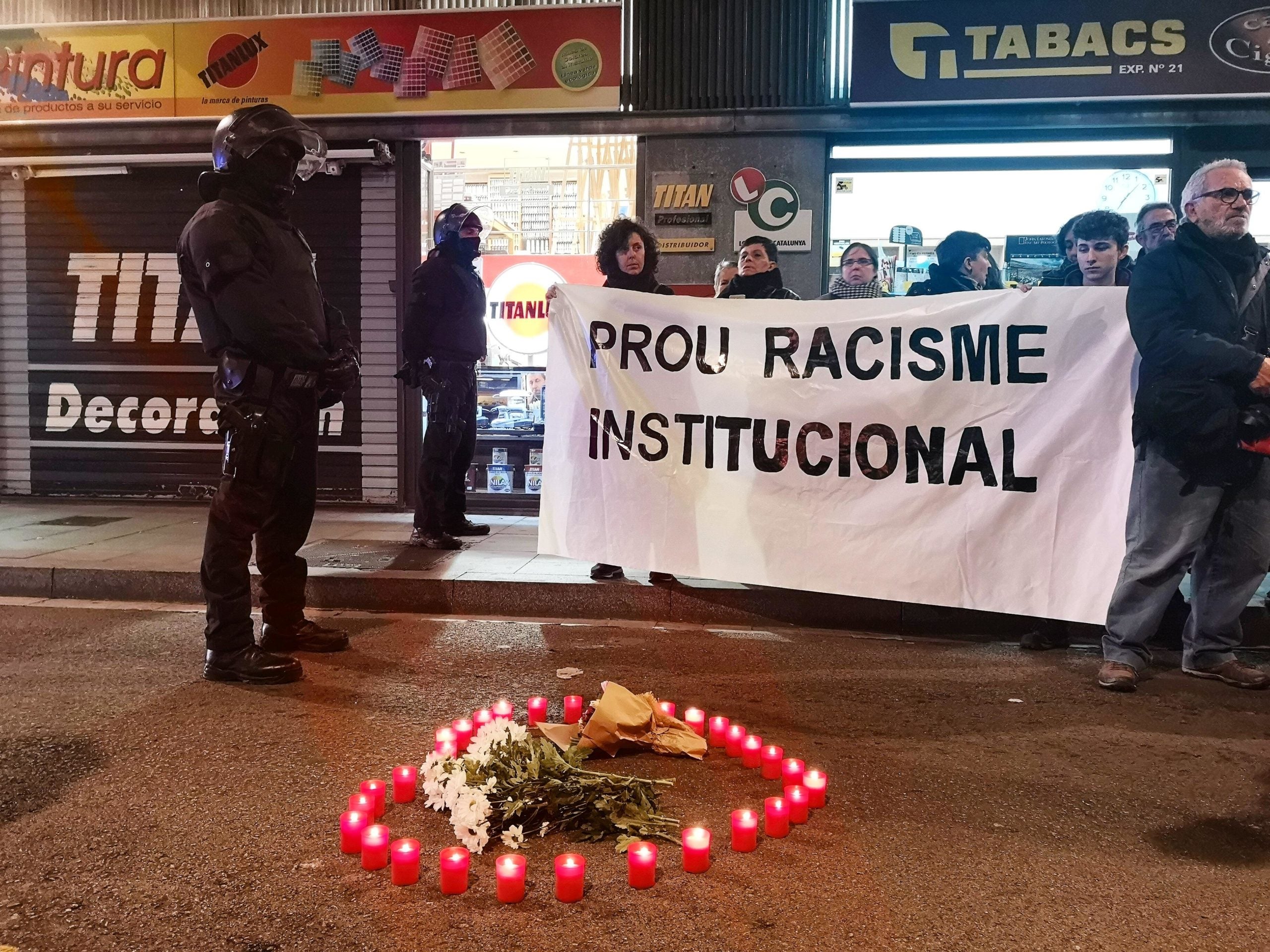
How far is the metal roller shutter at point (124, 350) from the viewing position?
33.3 ft

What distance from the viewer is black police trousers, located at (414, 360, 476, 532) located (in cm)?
763

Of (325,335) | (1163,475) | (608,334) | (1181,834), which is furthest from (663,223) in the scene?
(1181,834)

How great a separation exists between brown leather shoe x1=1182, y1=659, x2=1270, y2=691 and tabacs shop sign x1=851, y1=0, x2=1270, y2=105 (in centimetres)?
558

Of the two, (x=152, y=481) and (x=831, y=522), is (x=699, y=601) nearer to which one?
(x=831, y=522)

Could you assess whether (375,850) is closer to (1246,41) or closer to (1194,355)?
(1194,355)

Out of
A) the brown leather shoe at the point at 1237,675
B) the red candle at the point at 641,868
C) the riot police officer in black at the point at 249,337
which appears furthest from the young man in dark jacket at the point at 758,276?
the red candle at the point at 641,868

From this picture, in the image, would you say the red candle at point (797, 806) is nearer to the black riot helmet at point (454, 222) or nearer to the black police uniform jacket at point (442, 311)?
the black police uniform jacket at point (442, 311)

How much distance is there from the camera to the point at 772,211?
931 cm

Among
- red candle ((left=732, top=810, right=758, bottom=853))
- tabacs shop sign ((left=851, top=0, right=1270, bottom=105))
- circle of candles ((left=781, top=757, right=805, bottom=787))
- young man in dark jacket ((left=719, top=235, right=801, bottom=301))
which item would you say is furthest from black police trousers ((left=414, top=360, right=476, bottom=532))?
red candle ((left=732, top=810, right=758, bottom=853))

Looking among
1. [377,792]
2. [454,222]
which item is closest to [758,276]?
→ [454,222]

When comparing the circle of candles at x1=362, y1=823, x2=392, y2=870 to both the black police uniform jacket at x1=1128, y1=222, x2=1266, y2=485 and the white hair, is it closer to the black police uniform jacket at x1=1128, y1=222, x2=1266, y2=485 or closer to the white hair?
the black police uniform jacket at x1=1128, y1=222, x2=1266, y2=485

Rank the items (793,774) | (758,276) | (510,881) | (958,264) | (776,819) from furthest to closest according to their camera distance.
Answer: (758,276), (958,264), (793,774), (776,819), (510,881)

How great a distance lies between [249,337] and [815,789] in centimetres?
310

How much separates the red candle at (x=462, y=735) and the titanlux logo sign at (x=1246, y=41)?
8396 mm
